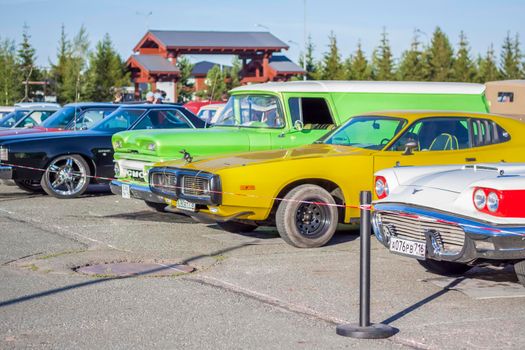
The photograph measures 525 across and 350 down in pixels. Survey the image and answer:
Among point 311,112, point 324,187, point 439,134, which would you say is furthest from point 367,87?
point 324,187

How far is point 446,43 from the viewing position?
57.7 meters

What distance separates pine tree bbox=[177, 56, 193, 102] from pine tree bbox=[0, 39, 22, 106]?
35.3 feet

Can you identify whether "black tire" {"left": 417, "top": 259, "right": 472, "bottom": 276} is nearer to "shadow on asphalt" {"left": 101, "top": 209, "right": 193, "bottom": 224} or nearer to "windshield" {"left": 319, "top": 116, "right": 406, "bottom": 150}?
"windshield" {"left": 319, "top": 116, "right": 406, "bottom": 150}

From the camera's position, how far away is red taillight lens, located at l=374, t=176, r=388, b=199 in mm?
8828

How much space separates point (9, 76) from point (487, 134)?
125 ft

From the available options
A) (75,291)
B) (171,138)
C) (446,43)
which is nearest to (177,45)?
(446,43)

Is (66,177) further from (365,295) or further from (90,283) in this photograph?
(365,295)

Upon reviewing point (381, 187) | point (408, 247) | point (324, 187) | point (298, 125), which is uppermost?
point (298, 125)

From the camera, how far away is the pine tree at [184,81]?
5556 cm

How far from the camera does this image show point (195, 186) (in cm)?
1056

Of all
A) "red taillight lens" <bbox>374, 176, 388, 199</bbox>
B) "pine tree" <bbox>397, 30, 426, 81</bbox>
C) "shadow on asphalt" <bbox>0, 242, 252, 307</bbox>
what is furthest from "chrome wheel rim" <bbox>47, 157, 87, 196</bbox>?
"pine tree" <bbox>397, 30, 426, 81</bbox>

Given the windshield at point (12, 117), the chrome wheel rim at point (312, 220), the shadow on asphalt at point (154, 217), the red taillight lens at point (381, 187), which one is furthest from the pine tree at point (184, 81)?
the red taillight lens at point (381, 187)

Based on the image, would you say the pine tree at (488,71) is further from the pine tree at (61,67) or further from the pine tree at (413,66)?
the pine tree at (61,67)

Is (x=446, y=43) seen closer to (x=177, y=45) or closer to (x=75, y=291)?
(x=177, y=45)
